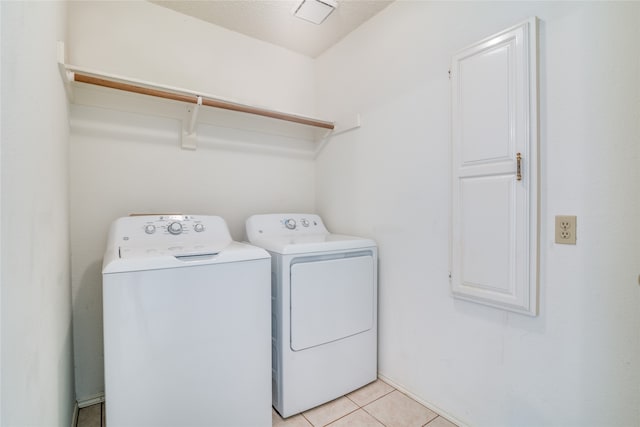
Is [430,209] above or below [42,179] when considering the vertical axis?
below

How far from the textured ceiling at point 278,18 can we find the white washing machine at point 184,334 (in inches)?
55.9

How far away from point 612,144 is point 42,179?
190 centimetres

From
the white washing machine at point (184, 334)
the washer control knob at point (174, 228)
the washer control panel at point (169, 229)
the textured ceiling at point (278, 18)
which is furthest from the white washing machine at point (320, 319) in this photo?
the textured ceiling at point (278, 18)

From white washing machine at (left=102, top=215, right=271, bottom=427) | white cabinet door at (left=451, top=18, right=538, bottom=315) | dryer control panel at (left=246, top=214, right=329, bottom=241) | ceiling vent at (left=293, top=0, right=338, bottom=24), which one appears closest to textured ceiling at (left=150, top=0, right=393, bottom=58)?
ceiling vent at (left=293, top=0, right=338, bottom=24)

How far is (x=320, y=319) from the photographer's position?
1697mm

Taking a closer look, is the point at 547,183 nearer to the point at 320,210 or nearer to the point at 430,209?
the point at 430,209

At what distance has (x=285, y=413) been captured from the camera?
161 cm

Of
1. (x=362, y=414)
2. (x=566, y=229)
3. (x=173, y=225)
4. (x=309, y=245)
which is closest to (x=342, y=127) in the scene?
(x=309, y=245)

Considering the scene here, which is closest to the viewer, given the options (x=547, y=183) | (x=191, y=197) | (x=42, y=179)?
(x=42, y=179)

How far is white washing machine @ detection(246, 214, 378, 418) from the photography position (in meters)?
1.61

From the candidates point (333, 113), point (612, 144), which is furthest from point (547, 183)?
point (333, 113)

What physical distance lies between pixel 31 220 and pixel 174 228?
2.83 ft

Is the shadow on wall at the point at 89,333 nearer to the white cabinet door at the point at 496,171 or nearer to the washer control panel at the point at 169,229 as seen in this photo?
the washer control panel at the point at 169,229

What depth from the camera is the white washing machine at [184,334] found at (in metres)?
1.18
